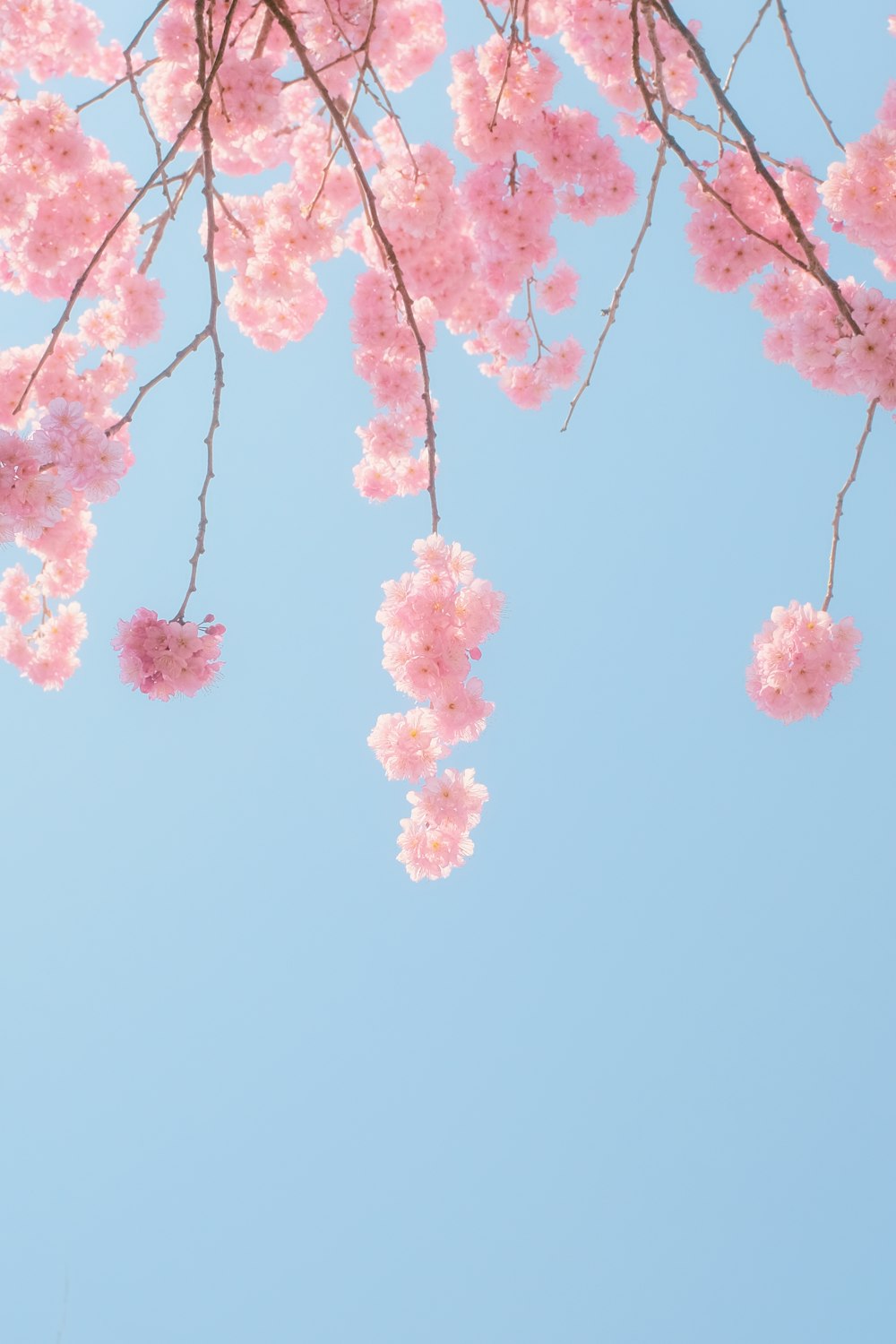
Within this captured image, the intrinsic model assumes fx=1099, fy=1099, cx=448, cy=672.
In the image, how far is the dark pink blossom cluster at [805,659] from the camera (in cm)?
232

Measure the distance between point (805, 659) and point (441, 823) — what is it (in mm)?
866

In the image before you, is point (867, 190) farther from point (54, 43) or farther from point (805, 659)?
point (54, 43)

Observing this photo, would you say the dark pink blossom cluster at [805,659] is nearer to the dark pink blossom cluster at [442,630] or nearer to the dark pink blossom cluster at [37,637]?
the dark pink blossom cluster at [442,630]

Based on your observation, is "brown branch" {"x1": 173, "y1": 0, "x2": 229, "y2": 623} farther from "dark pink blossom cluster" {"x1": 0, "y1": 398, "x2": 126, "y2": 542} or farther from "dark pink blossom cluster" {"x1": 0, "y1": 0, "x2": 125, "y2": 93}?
"dark pink blossom cluster" {"x1": 0, "y1": 0, "x2": 125, "y2": 93}

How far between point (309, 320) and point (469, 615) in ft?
5.66

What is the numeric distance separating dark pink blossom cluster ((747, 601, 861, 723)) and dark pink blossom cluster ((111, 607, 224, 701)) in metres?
1.17

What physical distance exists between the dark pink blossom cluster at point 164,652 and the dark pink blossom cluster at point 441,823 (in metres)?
0.65

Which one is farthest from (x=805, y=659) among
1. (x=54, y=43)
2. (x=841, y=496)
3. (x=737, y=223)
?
(x=54, y=43)

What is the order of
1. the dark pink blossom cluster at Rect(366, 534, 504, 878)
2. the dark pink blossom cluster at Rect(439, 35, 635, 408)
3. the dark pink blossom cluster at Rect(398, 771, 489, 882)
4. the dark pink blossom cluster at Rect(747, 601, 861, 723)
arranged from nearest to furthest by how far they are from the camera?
the dark pink blossom cluster at Rect(366, 534, 504, 878) → the dark pink blossom cluster at Rect(747, 601, 861, 723) → the dark pink blossom cluster at Rect(398, 771, 489, 882) → the dark pink blossom cluster at Rect(439, 35, 635, 408)

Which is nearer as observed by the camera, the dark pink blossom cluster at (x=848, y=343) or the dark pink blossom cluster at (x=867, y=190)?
the dark pink blossom cluster at (x=848, y=343)

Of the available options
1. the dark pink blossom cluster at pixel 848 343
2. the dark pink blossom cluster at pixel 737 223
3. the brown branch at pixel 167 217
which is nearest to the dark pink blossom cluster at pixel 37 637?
the brown branch at pixel 167 217

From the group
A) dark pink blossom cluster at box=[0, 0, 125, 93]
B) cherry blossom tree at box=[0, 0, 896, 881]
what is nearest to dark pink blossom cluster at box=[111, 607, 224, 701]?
cherry blossom tree at box=[0, 0, 896, 881]

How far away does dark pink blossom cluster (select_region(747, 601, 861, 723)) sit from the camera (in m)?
2.32

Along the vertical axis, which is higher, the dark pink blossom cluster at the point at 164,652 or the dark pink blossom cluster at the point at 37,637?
the dark pink blossom cluster at the point at 37,637
